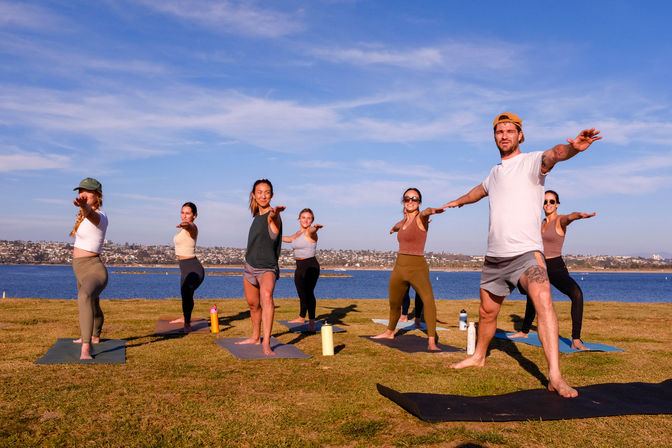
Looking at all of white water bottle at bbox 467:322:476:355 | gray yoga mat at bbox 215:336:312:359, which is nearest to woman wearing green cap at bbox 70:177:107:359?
gray yoga mat at bbox 215:336:312:359

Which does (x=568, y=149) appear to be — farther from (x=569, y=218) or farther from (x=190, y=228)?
(x=190, y=228)

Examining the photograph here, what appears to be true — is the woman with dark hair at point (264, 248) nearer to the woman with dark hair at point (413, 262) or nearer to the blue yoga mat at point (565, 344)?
the woman with dark hair at point (413, 262)

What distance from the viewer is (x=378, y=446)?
12.3ft

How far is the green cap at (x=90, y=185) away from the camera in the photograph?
751cm

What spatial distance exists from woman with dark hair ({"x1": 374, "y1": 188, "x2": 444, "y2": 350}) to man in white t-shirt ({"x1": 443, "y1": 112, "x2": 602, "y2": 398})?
5.82 feet

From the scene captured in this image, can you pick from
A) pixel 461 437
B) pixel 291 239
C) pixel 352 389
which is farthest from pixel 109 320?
pixel 461 437

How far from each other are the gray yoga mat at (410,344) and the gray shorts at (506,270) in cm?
216

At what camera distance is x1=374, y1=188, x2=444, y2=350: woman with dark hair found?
817 cm

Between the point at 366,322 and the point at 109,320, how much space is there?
586 centimetres

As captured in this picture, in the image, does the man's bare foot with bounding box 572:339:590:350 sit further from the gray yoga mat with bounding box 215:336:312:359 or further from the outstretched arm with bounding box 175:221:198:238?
the outstretched arm with bounding box 175:221:198:238

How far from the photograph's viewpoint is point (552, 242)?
900cm

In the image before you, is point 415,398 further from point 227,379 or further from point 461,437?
point 227,379

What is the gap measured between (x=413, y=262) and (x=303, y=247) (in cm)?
319

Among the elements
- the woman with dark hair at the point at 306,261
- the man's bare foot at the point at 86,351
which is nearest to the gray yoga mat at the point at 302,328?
the woman with dark hair at the point at 306,261
